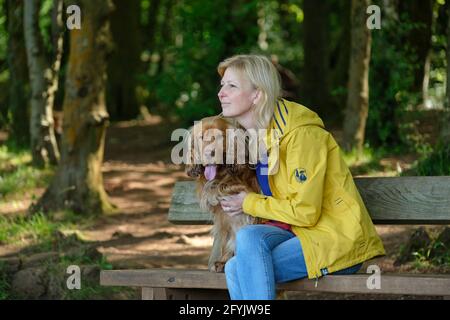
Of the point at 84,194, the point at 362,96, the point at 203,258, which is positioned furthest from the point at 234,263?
the point at 362,96

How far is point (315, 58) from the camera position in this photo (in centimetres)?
1453

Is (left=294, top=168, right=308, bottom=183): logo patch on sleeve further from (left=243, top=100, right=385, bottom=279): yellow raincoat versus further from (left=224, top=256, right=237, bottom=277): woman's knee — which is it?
(left=224, top=256, right=237, bottom=277): woman's knee

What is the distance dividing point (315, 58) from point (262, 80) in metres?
10.4

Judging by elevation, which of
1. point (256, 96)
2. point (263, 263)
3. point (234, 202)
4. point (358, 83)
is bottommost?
point (263, 263)

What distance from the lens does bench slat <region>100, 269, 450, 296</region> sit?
3.90 metres

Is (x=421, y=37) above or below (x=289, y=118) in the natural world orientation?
above

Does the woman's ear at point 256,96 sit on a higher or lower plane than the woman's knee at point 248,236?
higher

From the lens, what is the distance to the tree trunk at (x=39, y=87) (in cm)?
1064

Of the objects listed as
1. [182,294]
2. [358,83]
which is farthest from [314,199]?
[358,83]

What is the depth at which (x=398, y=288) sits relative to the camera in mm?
3963

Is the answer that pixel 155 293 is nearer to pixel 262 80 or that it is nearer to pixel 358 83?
pixel 262 80

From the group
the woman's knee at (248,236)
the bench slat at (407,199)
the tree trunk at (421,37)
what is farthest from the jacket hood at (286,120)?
the tree trunk at (421,37)

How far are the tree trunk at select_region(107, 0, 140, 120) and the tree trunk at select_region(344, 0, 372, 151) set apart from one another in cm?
791

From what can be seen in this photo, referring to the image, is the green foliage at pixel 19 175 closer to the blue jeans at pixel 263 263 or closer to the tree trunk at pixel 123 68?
the tree trunk at pixel 123 68
